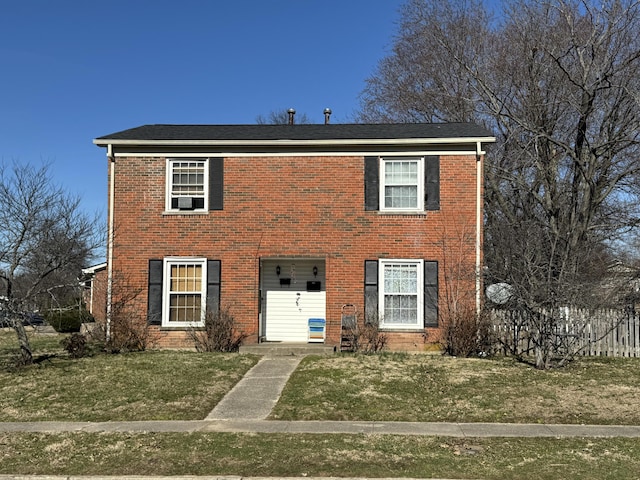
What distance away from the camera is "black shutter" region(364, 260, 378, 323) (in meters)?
14.6

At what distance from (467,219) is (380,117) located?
52.2 ft

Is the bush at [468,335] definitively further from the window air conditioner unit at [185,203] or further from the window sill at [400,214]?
the window air conditioner unit at [185,203]

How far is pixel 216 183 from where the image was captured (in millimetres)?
15188

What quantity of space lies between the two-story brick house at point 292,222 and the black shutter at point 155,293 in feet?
0.09

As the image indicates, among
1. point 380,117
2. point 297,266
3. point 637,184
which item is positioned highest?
point 380,117

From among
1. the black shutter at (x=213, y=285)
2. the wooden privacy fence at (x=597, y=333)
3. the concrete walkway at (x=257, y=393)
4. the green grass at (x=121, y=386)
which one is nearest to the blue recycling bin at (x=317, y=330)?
the concrete walkway at (x=257, y=393)

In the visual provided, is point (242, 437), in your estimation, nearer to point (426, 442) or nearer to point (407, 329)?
point (426, 442)

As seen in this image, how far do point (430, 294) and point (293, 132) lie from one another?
5760 mm

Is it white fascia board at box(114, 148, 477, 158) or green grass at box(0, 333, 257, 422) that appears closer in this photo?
green grass at box(0, 333, 257, 422)

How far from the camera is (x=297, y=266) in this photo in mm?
15586

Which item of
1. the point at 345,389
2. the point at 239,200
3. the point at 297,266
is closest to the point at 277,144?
the point at 239,200

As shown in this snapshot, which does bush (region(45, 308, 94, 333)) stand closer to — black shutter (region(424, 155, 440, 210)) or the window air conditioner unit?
the window air conditioner unit

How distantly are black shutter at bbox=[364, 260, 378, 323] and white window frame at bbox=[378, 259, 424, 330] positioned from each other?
0.10 m

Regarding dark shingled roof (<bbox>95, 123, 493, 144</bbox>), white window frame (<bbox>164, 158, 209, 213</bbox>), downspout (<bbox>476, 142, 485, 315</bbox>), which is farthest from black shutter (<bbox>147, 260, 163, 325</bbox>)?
downspout (<bbox>476, 142, 485, 315</bbox>)
